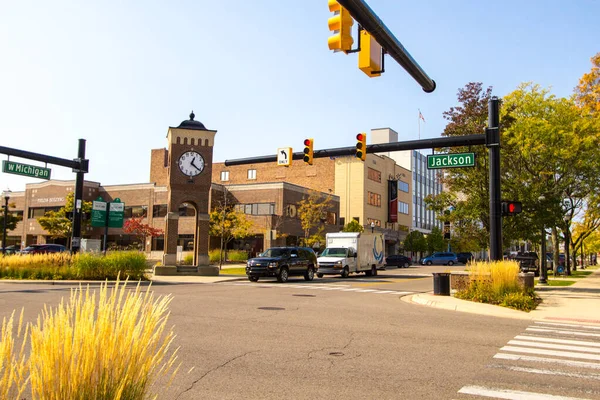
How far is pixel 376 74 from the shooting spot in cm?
1034

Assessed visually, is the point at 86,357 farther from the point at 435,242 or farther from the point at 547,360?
the point at 435,242

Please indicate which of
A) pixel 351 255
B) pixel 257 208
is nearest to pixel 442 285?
pixel 351 255

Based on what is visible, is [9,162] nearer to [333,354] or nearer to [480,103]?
[333,354]

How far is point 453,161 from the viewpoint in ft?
60.8

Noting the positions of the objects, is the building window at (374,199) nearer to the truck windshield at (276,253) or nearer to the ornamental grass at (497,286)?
the truck windshield at (276,253)

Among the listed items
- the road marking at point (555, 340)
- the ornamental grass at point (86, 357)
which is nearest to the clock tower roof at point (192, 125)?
the road marking at point (555, 340)

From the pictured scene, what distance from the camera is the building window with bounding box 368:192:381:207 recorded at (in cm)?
7693

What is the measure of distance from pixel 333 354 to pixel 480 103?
72.6ft

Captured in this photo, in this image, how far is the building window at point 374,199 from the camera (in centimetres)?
7693

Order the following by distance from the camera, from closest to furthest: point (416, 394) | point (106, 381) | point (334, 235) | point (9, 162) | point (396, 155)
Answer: point (106, 381)
point (416, 394)
point (9, 162)
point (334, 235)
point (396, 155)

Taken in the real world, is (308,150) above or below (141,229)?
above

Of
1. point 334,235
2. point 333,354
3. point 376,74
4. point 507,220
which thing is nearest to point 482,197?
point 507,220

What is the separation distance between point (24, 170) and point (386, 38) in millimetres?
20396

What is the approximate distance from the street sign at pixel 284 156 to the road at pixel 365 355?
25.7 feet
